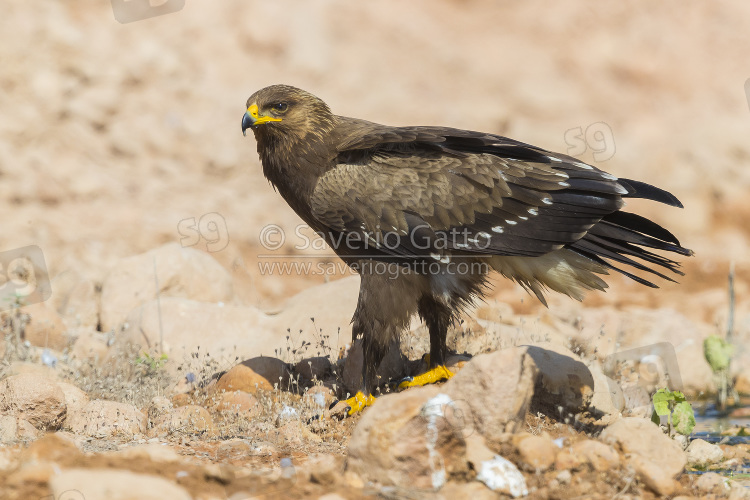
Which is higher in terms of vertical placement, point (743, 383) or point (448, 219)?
point (448, 219)

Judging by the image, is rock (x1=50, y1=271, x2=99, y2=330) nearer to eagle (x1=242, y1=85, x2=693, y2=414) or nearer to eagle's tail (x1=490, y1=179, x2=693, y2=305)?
eagle (x1=242, y1=85, x2=693, y2=414)

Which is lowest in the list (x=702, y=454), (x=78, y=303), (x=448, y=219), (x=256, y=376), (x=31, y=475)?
(x=702, y=454)

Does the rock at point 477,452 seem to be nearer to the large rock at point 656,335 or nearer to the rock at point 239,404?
the rock at point 239,404

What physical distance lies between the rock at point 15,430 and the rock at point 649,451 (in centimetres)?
327

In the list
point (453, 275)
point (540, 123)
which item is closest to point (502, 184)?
point (453, 275)

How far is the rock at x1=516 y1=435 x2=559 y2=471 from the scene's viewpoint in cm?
385

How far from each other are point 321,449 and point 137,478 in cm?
168

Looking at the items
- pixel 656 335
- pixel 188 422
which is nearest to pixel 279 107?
pixel 188 422

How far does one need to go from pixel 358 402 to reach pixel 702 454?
2.26 meters

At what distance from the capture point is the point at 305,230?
11.5 metres

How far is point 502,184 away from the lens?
5.65m

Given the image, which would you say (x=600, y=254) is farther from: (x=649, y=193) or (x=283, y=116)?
(x=283, y=116)

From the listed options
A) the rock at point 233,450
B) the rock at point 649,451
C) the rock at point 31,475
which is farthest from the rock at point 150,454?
the rock at point 649,451

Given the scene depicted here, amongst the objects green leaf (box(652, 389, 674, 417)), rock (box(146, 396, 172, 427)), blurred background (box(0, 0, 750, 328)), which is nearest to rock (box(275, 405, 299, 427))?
rock (box(146, 396, 172, 427))
